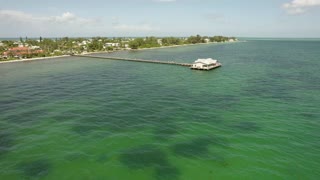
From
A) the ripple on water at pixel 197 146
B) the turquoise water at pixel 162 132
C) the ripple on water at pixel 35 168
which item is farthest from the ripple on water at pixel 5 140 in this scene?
the ripple on water at pixel 197 146

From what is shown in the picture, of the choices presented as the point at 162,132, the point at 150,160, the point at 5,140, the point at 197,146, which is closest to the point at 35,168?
the point at 5,140

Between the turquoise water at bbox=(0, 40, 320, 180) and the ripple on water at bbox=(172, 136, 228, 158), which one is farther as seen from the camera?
the ripple on water at bbox=(172, 136, 228, 158)

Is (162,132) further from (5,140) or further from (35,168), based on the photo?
(5,140)

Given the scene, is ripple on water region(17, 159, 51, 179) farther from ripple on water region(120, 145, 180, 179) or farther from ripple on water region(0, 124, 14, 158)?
ripple on water region(120, 145, 180, 179)

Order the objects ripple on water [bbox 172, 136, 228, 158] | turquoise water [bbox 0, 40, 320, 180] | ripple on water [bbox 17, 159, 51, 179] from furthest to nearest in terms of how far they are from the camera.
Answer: ripple on water [bbox 172, 136, 228, 158] → turquoise water [bbox 0, 40, 320, 180] → ripple on water [bbox 17, 159, 51, 179]

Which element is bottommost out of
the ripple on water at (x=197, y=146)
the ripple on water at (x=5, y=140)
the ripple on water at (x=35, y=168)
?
the ripple on water at (x=35, y=168)

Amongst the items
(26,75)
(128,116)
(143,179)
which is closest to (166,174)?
(143,179)

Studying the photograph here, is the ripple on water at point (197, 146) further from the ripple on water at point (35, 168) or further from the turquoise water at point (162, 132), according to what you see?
the ripple on water at point (35, 168)

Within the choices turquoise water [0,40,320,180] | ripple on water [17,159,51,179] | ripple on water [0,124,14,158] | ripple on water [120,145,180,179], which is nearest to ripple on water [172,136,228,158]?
turquoise water [0,40,320,180]

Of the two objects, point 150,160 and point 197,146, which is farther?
point 197,146
